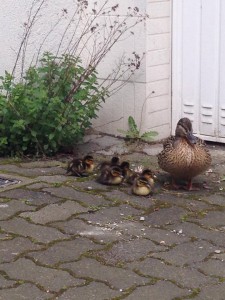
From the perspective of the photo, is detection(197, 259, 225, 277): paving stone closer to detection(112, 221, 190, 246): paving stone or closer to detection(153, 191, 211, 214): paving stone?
detection(112, 221, 190, 246): paving stone

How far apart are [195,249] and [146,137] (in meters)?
3.04

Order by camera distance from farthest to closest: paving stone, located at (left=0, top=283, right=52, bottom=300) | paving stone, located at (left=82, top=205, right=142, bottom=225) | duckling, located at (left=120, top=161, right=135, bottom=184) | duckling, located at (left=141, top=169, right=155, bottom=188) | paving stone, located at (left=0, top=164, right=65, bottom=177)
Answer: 1. paving stone, located at (left=0, top=164, right=65, bottom=177)
2. duckling, located at (left=120, top=161, right=135, bottom=184)
3. duckling, located at (left=141, top=169, right=155, bottom=188)
4. paving stone, located at (left=82, top=205, right=142, bottom=225)
5. paving stone, located at (left=0, top=283, right=52, bottom=300)

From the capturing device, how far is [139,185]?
24.2 feet

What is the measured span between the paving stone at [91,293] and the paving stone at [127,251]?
0.43m

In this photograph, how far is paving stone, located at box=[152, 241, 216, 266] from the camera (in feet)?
19.6

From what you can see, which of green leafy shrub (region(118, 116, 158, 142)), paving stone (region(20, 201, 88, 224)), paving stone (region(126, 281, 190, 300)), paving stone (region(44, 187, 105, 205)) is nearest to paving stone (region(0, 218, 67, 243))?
paving stone (region(20, 201, 88, 224))

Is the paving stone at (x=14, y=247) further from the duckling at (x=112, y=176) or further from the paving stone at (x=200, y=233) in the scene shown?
the duckling at (x=112, y=176)

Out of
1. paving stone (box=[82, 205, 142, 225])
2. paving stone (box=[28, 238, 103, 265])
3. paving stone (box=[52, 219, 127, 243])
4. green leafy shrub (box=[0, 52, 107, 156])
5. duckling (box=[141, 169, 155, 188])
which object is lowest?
paving stone (box=[28, 238, 103, 265])

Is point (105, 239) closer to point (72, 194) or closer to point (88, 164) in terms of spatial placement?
point (72, 194)

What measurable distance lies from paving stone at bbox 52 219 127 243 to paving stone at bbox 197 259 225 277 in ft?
2.45

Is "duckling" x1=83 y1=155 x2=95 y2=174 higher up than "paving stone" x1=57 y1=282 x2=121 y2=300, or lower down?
higher up

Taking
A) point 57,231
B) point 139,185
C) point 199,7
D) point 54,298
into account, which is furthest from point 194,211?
point 199,7

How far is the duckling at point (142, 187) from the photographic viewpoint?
24.2 ft

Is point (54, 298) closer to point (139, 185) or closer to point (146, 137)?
point (139, 185)
